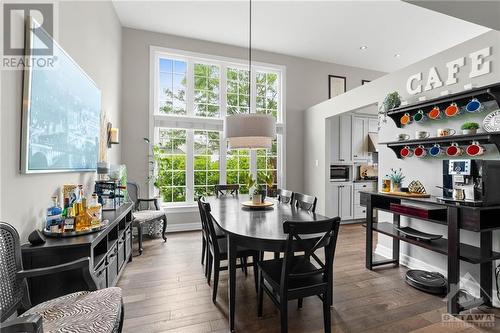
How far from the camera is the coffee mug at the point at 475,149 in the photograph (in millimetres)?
2312

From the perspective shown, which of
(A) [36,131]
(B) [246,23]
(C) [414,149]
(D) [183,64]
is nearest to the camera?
(A) [36,131]

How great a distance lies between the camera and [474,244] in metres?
2.38

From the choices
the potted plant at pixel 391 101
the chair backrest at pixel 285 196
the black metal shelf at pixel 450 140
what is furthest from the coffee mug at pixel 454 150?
the chair backrest at pixel 285 196

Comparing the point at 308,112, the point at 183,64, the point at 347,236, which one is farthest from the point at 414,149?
the point at 183,64

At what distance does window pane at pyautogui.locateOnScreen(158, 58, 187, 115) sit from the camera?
4629 millimetres

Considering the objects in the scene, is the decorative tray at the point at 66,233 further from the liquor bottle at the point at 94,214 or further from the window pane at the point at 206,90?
the window pane at the point at 206,90

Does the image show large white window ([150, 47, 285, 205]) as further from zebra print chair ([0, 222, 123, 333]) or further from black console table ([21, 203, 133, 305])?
zebra print chair ([0, 222, 123, 333])

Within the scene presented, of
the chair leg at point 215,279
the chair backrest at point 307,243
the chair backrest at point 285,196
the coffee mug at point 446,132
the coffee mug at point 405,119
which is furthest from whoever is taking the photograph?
the chair backrest at point 285,196

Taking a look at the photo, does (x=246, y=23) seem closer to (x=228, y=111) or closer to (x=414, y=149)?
(x=228, y=111)

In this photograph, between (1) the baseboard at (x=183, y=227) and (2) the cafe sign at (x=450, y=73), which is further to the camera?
(1) the baseboard at (x=183, y=227)

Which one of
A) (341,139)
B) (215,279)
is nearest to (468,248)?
(215,279)

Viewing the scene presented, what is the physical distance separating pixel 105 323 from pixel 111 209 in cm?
178

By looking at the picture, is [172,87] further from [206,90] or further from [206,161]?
[206,161]

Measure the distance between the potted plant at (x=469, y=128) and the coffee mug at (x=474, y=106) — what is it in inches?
5.4
